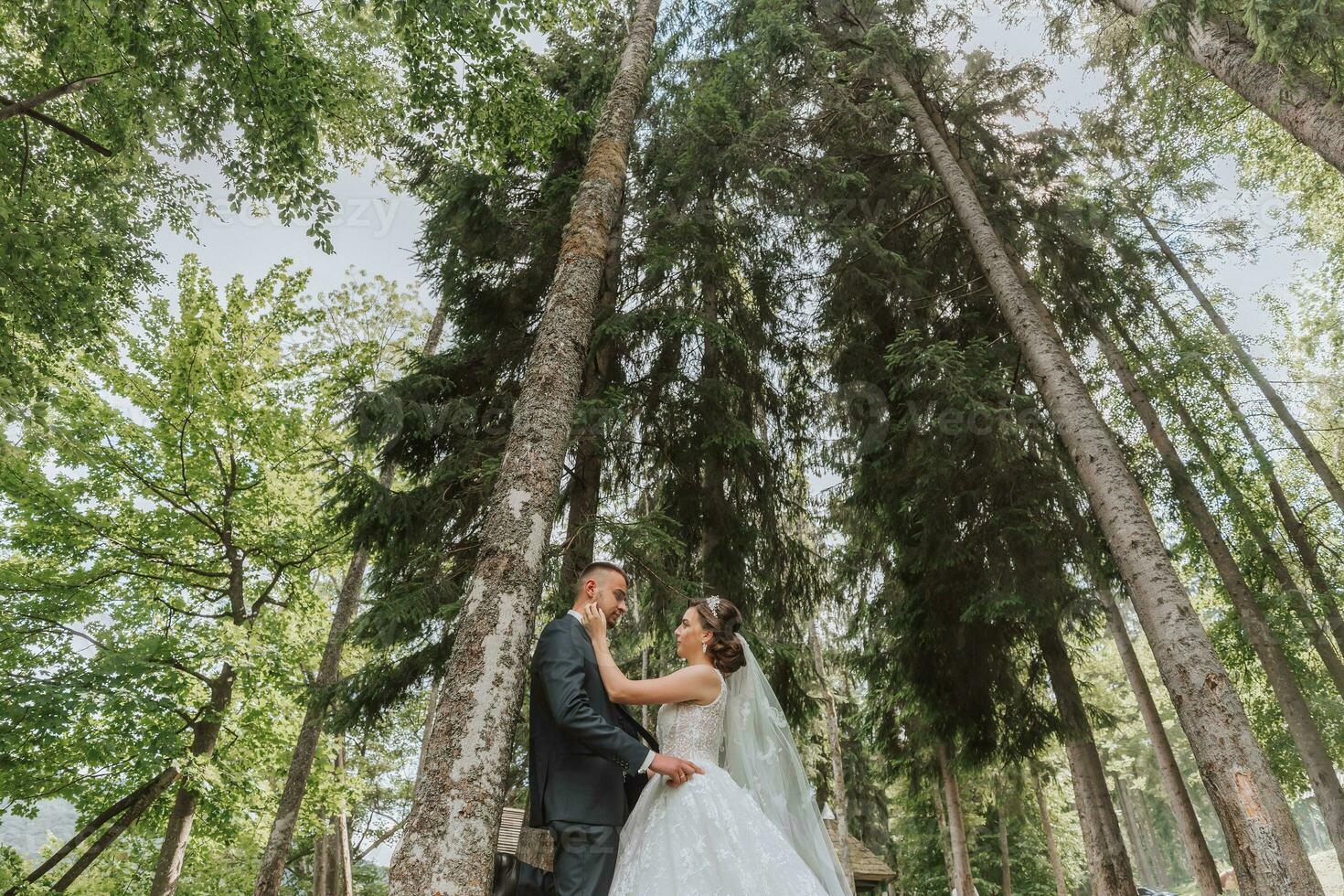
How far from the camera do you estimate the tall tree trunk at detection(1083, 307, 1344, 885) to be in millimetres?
11133

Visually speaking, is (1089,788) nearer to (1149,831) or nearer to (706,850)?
(706,850)

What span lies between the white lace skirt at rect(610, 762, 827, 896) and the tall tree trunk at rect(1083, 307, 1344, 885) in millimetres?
10151

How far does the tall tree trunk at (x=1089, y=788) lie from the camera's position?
29.0 feet

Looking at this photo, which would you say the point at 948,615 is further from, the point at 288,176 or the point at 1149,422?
the point at 288,176

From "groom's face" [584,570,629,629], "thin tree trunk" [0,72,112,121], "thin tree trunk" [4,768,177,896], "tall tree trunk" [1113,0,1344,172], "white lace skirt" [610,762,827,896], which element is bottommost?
"white lace skirt" [610,762,827,896]

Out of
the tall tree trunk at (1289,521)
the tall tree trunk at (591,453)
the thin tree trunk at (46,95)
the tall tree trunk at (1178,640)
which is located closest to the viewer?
the tall tree trunk at (1178,640)

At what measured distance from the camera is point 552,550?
22.9 ft

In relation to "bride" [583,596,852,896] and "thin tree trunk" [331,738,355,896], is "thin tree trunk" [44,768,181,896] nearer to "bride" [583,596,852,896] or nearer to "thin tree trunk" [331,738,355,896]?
"thin tree trunk" [331,738,355,896]

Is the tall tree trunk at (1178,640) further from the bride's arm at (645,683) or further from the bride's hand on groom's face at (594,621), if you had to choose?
the bride's hand on groom's face at (594,621)

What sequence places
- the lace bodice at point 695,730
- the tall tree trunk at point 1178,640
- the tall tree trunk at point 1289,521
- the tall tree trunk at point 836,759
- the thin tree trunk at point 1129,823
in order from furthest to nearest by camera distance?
1. the thin tree trunk at point 1129,823
2. the tall tree trunk at point 836,759
3. the tall tree trunk at point 1289,521
4. the tall tree trunk at point 1178,640
5. the lace bodice at point 695,730

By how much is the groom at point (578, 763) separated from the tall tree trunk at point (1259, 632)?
33.9 feet

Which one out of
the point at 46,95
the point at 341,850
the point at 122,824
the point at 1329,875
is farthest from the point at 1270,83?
the point at 1329,875

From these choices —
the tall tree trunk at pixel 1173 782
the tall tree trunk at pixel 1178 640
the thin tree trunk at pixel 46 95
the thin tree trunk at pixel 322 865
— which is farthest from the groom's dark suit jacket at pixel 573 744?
the thin tree trunk at pixel 322 865

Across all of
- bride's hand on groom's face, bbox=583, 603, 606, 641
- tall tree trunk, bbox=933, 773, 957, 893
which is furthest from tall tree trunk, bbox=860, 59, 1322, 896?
tall tree trunk, bbox=933, 773, 957, 893
